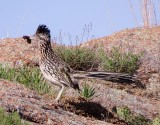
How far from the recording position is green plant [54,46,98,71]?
51.0ft

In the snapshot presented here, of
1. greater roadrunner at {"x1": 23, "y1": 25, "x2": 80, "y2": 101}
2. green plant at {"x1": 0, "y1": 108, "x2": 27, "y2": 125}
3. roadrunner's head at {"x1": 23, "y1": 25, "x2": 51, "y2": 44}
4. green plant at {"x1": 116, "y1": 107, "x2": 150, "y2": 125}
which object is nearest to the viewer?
green plant at {"x1": 0, "y1": 108, "x2": 27, "y2": 125}

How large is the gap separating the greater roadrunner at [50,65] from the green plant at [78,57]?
14.0 ft

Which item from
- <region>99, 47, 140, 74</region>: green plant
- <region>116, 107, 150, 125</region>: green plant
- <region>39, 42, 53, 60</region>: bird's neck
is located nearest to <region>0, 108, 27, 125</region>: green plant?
<region>39, 42, 53, 60</region>: bird's neck

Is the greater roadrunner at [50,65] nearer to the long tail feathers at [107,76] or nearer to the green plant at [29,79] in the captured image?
the long tail feathers at [107,76]

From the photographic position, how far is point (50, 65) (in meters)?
10.6

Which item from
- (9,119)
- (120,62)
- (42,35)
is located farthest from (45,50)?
(120,62)

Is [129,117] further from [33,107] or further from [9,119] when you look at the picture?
[9,119]

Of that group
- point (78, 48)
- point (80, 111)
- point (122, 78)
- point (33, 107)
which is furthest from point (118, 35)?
point (33, 107)

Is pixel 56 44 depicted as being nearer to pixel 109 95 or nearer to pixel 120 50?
pixel 120 50

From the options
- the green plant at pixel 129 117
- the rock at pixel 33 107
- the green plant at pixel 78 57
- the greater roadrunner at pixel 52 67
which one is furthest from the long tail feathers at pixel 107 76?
the rock at pixel 33 107

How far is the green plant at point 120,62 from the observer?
15664mm

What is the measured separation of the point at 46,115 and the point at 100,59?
738 cm

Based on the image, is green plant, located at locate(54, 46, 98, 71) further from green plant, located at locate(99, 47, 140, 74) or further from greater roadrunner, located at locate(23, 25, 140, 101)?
greater roadrunner, located at locate(23, 25, 140, 101)

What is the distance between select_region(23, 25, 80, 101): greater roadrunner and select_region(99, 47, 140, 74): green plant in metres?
4.61
